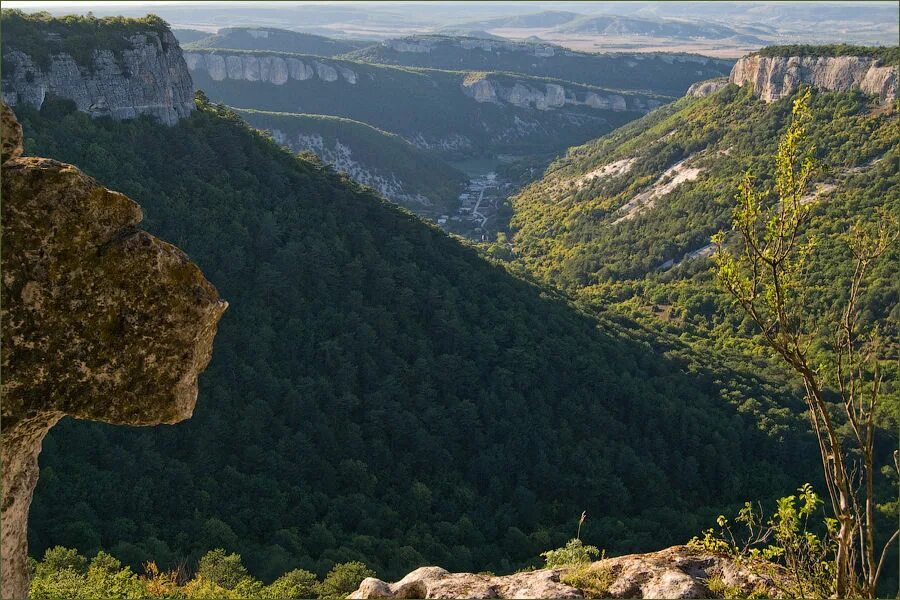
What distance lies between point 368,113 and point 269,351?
169542mm

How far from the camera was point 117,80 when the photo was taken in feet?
168

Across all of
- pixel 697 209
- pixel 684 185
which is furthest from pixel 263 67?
pixel 697 209

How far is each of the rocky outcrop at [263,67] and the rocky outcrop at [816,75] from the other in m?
125

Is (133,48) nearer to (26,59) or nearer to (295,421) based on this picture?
(26,59)

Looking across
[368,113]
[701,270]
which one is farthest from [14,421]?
[368,113]

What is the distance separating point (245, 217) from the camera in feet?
151

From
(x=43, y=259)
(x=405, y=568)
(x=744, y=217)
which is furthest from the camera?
(x=405, y=568)

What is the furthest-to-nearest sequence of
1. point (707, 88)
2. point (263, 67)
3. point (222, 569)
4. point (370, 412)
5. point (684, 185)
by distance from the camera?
point (263, 67) → point (707, 88) → point (684, 185) → point (370, 412) → point (222, 569)

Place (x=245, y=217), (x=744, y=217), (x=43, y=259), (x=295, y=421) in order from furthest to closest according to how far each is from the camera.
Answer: (x=245, y=217) → (x=295, y=421) → (x=744, y=217) → (x=43, y=259)

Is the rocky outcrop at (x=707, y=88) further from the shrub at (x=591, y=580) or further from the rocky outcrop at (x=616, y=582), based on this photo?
the shrub at (x=591, y=580)

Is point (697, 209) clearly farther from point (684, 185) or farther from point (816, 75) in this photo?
point (816, 75)

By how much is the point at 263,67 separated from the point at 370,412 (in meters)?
170

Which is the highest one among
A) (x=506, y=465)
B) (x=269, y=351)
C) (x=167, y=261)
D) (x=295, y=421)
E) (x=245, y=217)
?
(x=167, y=261)

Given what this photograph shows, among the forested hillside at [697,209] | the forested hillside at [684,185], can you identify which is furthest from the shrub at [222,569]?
the forested hillside at [684,185]
